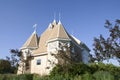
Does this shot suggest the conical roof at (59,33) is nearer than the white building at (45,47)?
No

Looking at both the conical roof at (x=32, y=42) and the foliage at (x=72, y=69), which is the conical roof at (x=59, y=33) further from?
the foliage at (x=72, y=69)

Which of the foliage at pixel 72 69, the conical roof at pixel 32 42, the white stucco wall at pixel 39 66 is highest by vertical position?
the conical roof at pixel 32 42

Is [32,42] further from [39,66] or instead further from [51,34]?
[39,66]

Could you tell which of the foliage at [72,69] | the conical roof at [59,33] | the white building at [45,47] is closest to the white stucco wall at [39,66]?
the white building at [45,47]

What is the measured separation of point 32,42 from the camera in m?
47.7

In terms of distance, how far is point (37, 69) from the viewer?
44125 mm

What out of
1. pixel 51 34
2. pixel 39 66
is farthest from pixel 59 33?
pixel 39 66

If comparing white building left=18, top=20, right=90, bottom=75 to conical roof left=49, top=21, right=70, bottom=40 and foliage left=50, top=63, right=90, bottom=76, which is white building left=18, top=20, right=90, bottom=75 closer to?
conical roof left=49, top=21, right=70, bottom=40

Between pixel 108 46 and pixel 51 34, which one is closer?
pixel 108 46

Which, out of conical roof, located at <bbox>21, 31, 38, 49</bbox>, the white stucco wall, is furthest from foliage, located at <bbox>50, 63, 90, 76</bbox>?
conical roof, located at <bbox>21, 31, 38, 49</bbox>

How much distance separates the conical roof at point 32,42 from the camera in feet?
155

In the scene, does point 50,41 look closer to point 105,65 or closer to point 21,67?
point 21,67

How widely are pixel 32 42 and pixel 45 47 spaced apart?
13.2 feet

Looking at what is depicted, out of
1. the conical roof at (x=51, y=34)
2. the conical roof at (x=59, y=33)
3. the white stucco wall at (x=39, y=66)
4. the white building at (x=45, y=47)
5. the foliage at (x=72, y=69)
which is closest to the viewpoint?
the foliage at (x=72, y=69)
